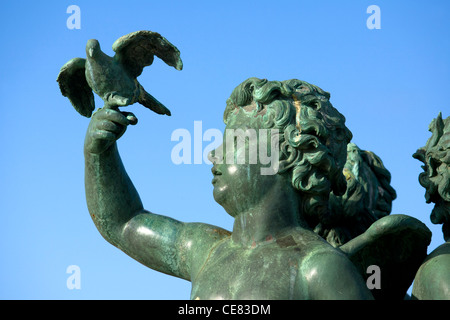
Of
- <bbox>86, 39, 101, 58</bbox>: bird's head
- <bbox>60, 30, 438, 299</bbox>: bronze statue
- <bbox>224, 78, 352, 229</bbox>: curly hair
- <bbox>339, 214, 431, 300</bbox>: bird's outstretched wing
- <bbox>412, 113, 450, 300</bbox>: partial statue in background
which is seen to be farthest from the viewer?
<bbox>86, 39, 101, 58</bbox>: bird's head

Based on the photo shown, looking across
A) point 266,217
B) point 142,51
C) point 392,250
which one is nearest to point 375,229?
→ point 392,250

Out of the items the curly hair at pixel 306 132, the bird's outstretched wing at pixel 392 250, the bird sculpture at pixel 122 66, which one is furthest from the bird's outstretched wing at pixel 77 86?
the bird's outstretched wing at pixel 392 250

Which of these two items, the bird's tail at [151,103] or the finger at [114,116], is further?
the bird's tail at [151,103]

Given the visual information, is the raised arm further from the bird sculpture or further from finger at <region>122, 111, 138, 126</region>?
the bird sculpture

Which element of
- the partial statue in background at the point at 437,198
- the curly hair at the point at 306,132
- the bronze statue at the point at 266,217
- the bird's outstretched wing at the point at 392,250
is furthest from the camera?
the bird's outstretched wing at the point at 392,250

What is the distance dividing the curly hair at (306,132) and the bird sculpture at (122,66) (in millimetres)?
664

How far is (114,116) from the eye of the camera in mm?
6543

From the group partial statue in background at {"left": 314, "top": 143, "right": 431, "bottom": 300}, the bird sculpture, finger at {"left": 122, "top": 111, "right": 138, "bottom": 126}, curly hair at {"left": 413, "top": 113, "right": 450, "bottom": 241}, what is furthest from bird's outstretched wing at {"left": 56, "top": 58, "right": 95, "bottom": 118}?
curly hair at {"left": 413, "top": 113, "right": 450, "bottom": 241}

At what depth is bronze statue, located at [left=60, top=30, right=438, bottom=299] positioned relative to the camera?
19.4 feet

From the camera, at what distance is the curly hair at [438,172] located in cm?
689

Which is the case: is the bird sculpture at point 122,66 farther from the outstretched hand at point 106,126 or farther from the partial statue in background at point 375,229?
the partial statue in background at point 375,229

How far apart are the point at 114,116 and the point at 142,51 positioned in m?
0.57

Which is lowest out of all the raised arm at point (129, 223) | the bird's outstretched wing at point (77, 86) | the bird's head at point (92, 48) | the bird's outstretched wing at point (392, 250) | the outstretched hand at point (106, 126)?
the bird's outstretched wing at point (392, 250)

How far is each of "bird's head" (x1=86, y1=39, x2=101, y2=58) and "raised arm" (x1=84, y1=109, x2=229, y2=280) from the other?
38 centimetres
